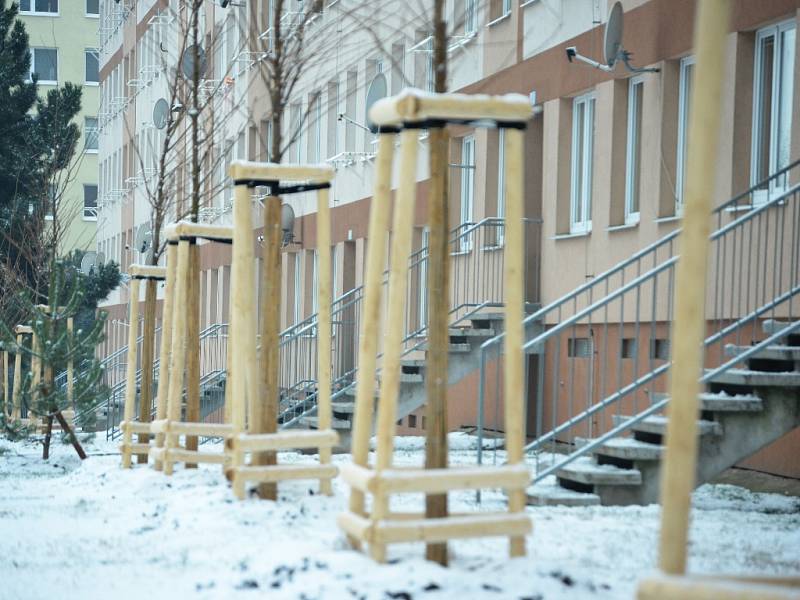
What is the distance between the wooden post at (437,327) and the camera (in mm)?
7898

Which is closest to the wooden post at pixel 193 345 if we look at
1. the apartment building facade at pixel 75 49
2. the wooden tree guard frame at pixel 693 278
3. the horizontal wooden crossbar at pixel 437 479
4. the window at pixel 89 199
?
the horizontal wooden crossbar at pixel 437 479

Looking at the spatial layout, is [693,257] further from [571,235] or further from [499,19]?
[499,19]

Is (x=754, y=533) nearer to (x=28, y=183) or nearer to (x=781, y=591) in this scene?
(x=781, y=591)

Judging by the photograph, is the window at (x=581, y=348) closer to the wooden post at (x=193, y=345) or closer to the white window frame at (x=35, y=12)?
the wooden post at (x=193, y=345)

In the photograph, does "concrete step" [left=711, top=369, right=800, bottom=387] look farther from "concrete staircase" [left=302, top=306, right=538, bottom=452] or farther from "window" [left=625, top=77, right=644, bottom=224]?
"concrete staircase" [left=302, top=306, right=538, bottom=452]

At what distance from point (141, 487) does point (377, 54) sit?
16.9 meters

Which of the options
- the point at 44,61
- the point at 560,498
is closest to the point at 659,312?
the point at 560,498

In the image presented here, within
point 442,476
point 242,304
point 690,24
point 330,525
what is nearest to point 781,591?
point 442,476

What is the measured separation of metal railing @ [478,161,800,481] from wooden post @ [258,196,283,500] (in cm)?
160

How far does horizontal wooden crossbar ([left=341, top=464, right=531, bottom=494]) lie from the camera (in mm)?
7629

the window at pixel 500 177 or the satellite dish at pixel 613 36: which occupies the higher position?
the satellite dish at pixel 613 36

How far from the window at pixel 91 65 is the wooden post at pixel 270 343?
2549 inches

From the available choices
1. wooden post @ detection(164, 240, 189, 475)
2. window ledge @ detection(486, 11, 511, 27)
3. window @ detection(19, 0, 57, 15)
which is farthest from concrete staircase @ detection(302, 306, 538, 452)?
window @ detection(19, 0, 57, 15)

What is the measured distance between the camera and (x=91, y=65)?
74.4 m
